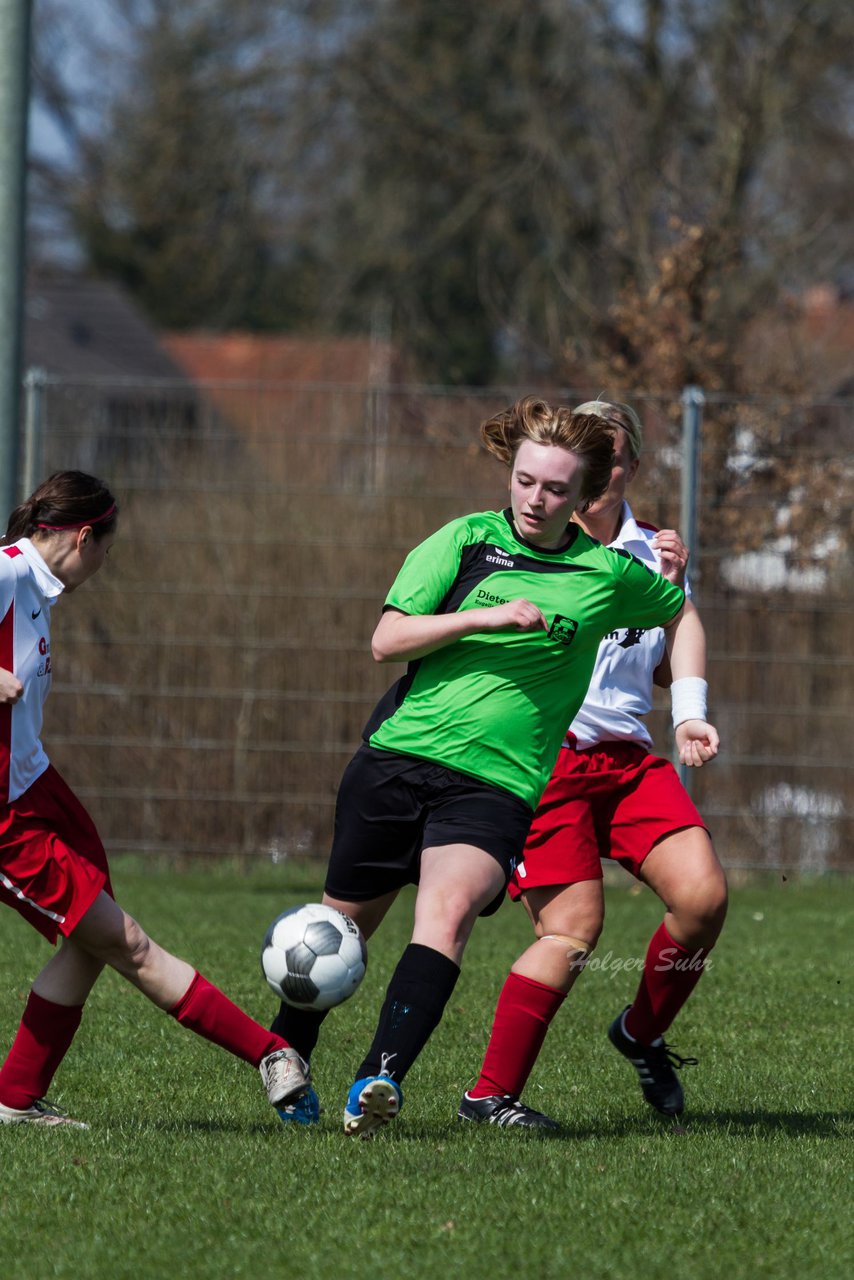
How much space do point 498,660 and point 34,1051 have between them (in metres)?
1.62

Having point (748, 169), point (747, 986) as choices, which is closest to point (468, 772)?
point (747, 986)

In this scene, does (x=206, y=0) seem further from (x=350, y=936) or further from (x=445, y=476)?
(x=350, y=936)

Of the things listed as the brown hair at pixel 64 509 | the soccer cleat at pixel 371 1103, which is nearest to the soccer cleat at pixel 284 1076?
the soccer cleat at pixel 371 1103

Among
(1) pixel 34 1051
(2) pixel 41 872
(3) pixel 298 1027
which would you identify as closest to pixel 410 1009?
(3) pixel 298 1027

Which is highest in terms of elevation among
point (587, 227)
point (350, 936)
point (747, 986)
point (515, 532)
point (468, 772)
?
point (587, 227)

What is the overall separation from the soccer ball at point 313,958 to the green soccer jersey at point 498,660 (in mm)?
476

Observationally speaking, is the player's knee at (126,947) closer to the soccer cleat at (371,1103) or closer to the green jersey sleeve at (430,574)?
the soccer cleat at (371,1103)

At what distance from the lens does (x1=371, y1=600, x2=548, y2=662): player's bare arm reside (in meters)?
4.22

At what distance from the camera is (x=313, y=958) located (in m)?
4.43

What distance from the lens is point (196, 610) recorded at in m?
10.9

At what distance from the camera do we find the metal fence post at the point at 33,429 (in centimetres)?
1062

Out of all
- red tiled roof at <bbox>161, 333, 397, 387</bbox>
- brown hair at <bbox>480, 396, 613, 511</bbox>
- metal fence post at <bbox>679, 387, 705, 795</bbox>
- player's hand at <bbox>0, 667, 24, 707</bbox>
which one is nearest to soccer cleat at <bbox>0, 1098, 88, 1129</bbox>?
player's hand at <bbox>0, 667, 24, 707</bbox>

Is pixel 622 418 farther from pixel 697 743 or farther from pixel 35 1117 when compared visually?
pixel 35 1117

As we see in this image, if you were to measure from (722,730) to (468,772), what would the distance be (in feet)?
21.0
